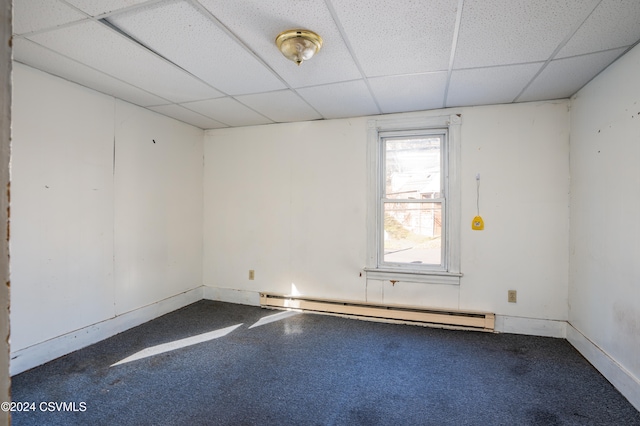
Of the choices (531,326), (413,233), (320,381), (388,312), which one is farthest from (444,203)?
(320,381)

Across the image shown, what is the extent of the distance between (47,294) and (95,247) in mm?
519

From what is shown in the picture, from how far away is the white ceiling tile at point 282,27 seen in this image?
1.65 m

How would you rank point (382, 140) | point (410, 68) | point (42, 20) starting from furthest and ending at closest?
point (382, 140) < point (410, 68) < point (42, 20)

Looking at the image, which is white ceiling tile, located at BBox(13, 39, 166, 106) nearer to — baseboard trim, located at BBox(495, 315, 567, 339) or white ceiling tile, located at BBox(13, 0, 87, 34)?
white ceiling tile, located at BBox(13, 0, 87, 34)

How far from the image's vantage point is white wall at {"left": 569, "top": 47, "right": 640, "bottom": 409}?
6.73 ft

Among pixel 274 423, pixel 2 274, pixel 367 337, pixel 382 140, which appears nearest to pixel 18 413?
pixel 274 423

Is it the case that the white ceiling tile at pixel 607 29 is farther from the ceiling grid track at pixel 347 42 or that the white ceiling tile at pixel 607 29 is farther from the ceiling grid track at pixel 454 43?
the ceiling grid track at pixel 347 42

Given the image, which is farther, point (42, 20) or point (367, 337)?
point (367, 337)

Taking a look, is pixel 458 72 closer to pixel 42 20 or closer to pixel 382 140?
pixel 382 140

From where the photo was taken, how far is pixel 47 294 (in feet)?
8.25

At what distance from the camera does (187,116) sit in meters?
3.65

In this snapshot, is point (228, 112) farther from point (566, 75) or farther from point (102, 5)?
point (566, 75)

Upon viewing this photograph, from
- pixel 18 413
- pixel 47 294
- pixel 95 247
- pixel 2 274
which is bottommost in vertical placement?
pixel 18 413

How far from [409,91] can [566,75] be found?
1.21 meters
